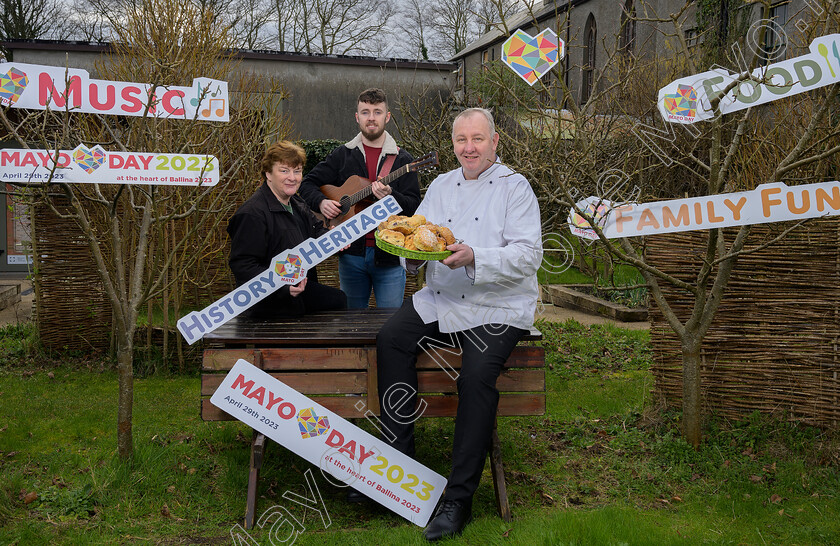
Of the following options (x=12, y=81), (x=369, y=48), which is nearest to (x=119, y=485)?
(x=12, y=81)

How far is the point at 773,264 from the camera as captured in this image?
468 cm

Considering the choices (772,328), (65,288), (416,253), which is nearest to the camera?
(416,253)

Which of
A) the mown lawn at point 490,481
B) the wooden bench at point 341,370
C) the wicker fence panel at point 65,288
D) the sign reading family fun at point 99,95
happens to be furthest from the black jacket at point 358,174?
the wicker fence panel at point 65,288

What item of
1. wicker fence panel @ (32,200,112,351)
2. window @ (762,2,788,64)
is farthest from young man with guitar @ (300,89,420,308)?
wicker fence panel @ (32,200,112,351)

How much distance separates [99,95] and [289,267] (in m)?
1.38

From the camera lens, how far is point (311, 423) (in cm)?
389

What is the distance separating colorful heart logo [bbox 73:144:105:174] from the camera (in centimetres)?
394

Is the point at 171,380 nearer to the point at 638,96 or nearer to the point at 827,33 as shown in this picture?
the point at 827,33

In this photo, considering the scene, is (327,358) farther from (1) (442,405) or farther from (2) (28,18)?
(2) (28,18)

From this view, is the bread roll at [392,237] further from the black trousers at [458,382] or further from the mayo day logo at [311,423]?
the mayo day logo at [311,423]

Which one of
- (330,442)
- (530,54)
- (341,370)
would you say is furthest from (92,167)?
(530,54)

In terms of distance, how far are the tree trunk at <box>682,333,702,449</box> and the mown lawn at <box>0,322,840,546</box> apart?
0.32 feet

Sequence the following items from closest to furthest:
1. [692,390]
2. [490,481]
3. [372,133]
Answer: [490,481] < [692,390] < [372,133]

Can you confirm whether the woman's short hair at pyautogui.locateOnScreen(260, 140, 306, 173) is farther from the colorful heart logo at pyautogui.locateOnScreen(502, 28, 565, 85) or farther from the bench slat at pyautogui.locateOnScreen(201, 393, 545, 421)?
the bench slat at pyautogui.locateOnScreen(201, 393, 545, 421)
